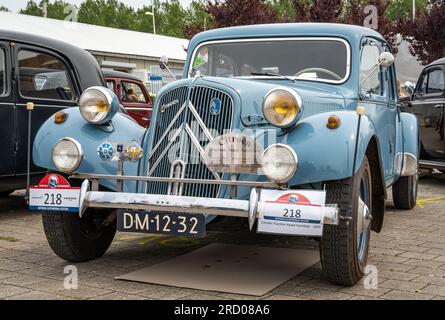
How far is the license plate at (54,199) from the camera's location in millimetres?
4227

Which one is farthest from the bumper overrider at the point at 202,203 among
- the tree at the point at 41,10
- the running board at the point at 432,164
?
the tree at the point at 41,10

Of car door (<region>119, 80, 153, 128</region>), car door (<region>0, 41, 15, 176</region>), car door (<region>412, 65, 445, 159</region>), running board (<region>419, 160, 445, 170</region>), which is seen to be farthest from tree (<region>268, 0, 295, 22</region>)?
car door (<region>0, 41, 15, 176</region>)

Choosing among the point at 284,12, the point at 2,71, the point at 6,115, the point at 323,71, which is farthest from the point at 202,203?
the point at 284,12

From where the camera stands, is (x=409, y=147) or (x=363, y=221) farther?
(x=409, y=147)

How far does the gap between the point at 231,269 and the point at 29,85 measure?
3.54m

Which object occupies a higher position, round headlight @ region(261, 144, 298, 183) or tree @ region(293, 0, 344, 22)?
tree @ region(293, 0, 344, 22)

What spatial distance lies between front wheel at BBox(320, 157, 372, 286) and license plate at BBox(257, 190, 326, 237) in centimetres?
22

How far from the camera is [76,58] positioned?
24.4ft

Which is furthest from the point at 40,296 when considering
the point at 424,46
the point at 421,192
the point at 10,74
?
the point at 424,46

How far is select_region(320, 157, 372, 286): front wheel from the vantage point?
3.91m

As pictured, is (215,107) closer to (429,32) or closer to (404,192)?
(404,192)

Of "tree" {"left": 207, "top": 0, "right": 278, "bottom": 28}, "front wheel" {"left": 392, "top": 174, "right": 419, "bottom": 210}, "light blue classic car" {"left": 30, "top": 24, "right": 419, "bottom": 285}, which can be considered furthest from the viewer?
"tree" {"left": 207, "top": 0, "right": 278, "bottom": 28}

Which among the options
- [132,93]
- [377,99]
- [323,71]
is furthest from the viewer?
[132,93]

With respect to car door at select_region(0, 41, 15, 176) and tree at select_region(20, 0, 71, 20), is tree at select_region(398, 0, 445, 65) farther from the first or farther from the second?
tree at select_region(20, 0, 71, 20)
